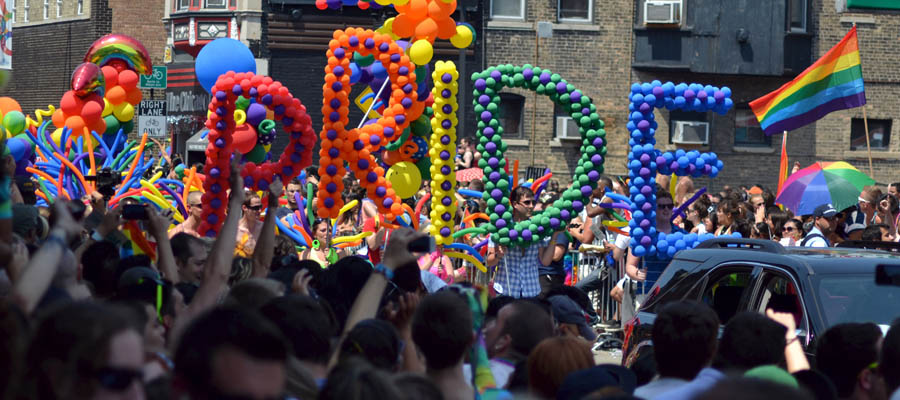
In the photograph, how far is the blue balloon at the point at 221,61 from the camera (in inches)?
475

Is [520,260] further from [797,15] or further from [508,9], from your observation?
[797,15]

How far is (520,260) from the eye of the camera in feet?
34.3

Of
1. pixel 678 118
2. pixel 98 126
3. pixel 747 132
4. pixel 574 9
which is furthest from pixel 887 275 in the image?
pixel 747 132

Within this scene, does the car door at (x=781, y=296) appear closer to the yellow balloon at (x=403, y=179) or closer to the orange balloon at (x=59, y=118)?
the yellow balloon at (x=403, y=179)

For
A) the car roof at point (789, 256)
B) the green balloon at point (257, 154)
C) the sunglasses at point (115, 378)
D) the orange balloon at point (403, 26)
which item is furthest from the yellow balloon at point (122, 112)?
the sunglasses at point (115, 378)

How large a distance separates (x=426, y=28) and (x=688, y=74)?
18.8 metres

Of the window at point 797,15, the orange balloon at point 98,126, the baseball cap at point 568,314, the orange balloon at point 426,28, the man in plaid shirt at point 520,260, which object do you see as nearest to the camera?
the baseball cap at point 568,314

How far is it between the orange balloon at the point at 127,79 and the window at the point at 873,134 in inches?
785

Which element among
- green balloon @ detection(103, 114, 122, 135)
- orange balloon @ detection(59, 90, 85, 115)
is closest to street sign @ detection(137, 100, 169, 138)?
green balloon @ detection(103, 114, 122, 135)

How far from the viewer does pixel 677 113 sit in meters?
28.9

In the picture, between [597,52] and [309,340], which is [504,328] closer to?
[309,340]

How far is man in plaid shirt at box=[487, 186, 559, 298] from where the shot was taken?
1034cm

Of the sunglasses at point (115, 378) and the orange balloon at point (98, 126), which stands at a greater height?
the orange balloon at point (98, 126)

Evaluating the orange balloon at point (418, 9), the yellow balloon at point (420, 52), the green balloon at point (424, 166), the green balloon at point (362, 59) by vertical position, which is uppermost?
the orange balloon at point (418, 9)
